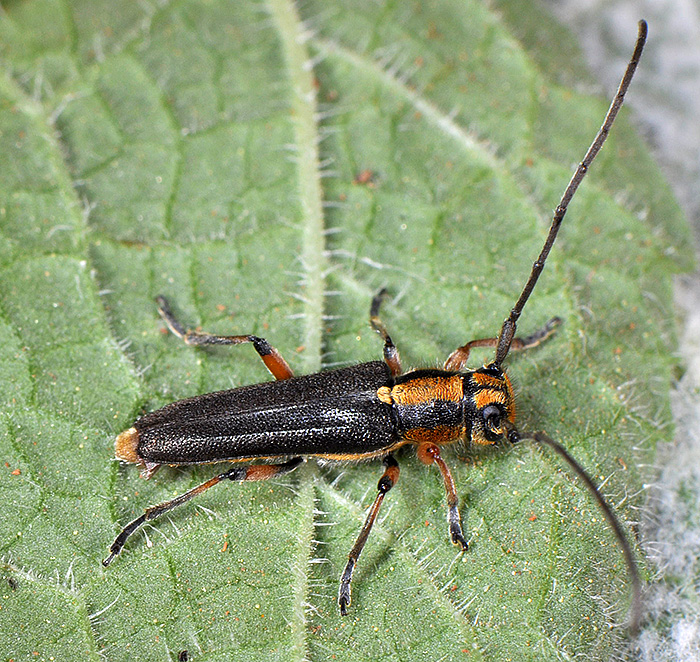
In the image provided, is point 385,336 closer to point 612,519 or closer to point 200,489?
point 200,489

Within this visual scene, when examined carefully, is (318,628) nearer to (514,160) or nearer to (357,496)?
(357,496)

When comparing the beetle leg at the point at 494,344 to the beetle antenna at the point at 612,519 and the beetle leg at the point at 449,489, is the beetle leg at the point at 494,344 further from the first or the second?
the beetle antenna at the point at 612,519

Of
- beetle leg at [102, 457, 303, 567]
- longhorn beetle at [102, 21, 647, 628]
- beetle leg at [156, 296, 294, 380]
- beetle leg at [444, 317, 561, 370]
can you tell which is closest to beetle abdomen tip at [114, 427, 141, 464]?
longhorn beetle at [102, 21, 647, 628]

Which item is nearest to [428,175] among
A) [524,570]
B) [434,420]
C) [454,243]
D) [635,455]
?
[454,243]

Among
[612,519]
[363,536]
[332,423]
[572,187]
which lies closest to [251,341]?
[332,423]

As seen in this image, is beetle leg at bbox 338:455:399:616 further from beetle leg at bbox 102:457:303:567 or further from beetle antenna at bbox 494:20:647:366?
beetle antenna at bbox 494:20:647:366
